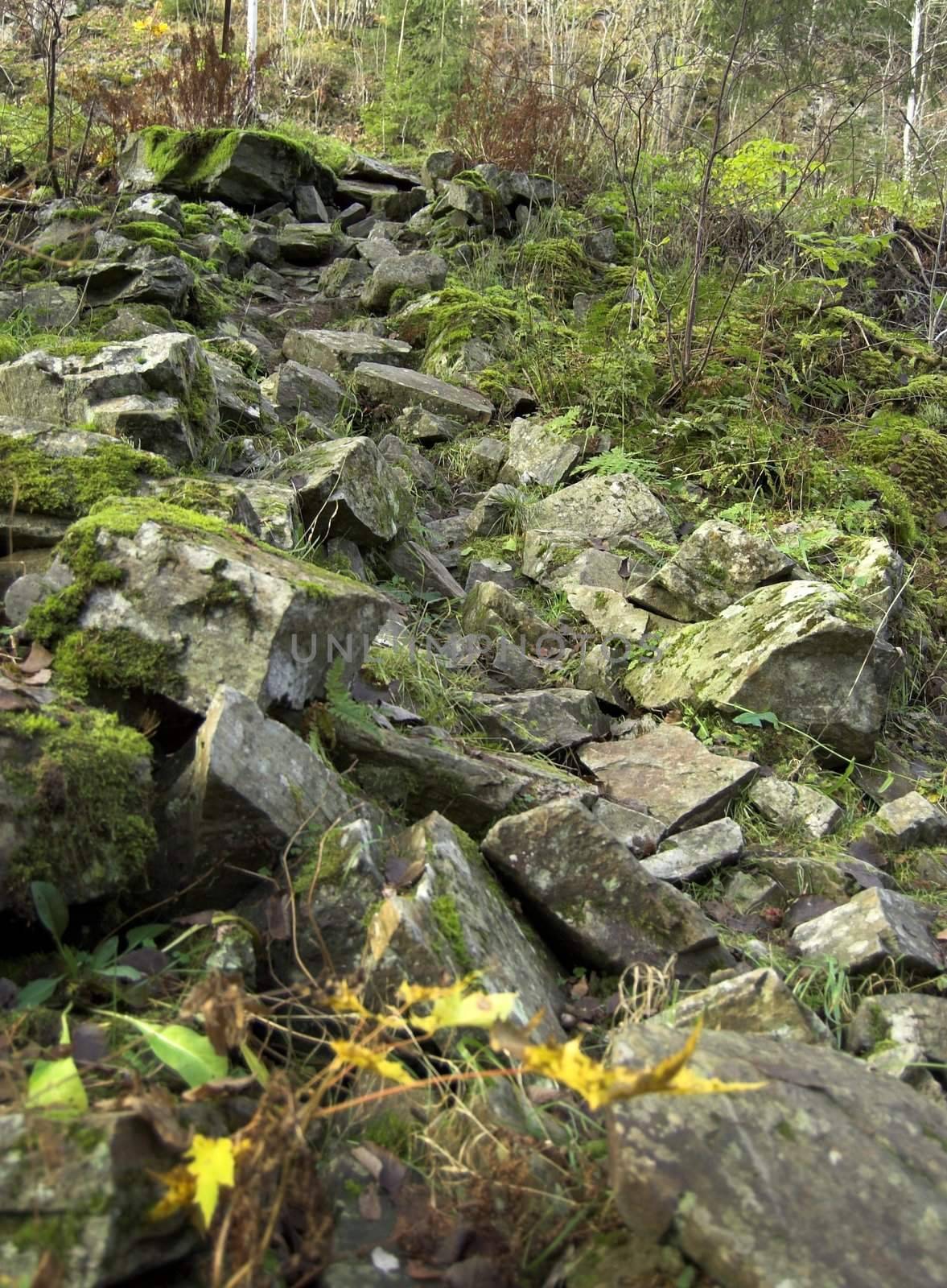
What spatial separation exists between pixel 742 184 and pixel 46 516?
18.4 feet

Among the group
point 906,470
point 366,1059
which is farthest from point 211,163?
point 366,1059

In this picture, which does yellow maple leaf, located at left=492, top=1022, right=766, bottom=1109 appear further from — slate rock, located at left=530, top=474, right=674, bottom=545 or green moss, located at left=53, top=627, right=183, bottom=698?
slate rock, located at left=530, top=474, right=674, bottom=545

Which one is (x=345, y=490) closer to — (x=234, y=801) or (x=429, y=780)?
(x=429, y=780)

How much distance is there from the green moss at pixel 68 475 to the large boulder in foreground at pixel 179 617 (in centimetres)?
64

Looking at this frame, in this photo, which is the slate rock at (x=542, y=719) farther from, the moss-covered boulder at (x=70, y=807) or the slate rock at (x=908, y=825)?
the moss-covered boulder at (x=70, y=807)

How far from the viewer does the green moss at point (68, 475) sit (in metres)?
3.44

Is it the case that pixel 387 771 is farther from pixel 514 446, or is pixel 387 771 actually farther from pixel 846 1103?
pixel 514 446

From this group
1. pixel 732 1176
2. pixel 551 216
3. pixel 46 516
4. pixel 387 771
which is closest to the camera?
pixel 732 1176

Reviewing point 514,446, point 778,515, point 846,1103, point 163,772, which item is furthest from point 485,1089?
point 514,446

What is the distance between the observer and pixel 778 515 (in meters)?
5.64

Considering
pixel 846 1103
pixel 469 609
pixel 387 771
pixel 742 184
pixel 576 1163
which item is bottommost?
pixel 469 609

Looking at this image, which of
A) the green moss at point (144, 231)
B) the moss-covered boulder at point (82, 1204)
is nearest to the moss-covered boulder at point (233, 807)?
the moss-covered boulder at point (82, 1204)

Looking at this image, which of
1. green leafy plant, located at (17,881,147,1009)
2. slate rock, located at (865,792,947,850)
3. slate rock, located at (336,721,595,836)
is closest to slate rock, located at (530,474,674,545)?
slate rock, located at (865,792,947,850)

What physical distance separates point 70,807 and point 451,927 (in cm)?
81
